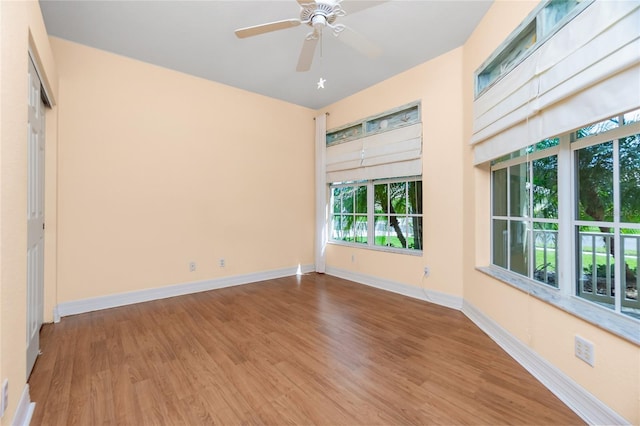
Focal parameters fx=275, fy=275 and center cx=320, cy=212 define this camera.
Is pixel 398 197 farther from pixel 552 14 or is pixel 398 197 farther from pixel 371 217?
pixel 552 14

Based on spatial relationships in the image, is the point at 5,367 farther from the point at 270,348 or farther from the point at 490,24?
the point at 490,24

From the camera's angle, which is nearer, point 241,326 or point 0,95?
point 0,95

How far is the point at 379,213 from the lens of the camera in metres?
4.32

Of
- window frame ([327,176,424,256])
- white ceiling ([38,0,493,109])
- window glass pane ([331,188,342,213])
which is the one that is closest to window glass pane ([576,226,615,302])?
window frame ([327,176,424,256])

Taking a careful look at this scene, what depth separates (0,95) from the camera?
1.25m

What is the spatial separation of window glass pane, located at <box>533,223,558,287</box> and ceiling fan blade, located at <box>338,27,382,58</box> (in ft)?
6.33

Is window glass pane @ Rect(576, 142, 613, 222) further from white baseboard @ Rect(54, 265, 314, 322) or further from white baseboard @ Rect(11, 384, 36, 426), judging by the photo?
white baseboard @ Rect(54, 265, 314, 322)

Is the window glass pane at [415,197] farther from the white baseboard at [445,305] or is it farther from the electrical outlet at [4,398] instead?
the electrical outlet at [4,398]

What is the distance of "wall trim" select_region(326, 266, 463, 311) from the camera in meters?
3.25

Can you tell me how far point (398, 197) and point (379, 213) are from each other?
42 cm

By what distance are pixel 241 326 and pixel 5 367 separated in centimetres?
167

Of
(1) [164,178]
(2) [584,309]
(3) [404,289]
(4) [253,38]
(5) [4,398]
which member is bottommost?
(3) [404,289]

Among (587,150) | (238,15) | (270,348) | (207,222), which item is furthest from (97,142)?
(587,150)

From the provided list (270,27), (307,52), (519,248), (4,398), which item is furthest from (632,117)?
(4,398)
